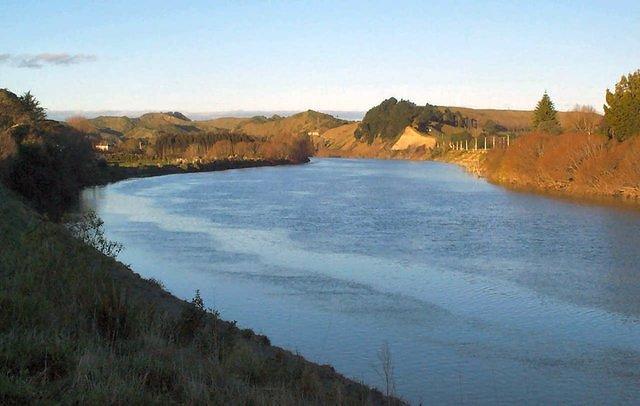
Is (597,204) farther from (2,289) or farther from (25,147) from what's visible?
(2,289)

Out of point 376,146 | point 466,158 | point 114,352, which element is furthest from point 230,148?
point 114,352

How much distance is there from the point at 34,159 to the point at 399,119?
13189cm

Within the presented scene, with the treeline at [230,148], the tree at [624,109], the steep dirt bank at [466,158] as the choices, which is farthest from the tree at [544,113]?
the treeline at [230,148]

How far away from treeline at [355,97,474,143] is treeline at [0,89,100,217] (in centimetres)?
12097

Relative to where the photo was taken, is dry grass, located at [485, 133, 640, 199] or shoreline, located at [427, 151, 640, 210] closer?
shoreline, located at [427, 151, 640, 210]

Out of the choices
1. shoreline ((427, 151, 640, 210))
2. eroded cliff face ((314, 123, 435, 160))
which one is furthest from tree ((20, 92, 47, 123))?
eroded cliff face ((314, 123, 435, 160))

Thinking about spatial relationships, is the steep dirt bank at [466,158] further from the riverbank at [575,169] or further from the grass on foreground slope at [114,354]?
the grass on foreground slope at [114,354]

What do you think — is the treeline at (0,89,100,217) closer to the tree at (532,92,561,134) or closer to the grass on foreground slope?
the grass on foreground slope

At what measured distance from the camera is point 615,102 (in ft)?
170

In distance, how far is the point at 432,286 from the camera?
17516 mm

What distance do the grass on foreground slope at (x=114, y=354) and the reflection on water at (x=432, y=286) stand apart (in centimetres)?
250

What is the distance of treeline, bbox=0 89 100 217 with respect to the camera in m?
31.9

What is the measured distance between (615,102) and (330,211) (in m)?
27.6

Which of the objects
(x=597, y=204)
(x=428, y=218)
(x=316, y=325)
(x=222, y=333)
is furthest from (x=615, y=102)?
(x=222, y=333)
